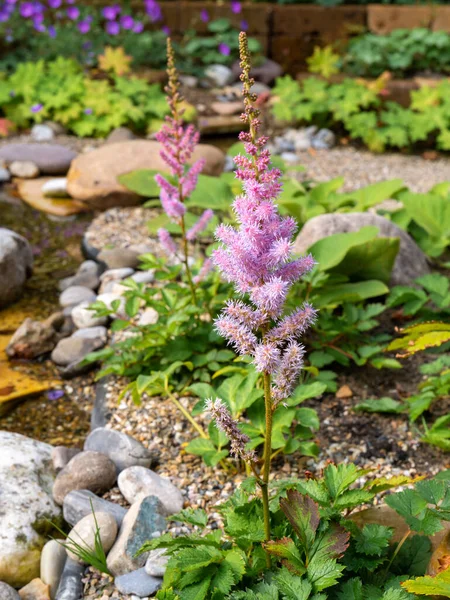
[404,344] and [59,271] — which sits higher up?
[404,344]

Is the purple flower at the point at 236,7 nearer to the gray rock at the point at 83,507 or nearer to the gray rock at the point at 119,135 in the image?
the gray rock at the point at 119,135

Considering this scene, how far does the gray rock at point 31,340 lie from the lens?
3430 millimetres

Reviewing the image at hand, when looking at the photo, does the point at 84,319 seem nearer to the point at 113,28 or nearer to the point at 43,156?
the point at 43,156

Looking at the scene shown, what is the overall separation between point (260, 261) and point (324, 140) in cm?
526

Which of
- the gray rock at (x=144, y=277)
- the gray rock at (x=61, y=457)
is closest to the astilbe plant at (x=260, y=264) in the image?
the gray rock at (x=61, y=457)

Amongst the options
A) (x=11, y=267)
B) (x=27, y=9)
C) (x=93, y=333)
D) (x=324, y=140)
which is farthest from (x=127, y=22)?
(x=93, y=333)

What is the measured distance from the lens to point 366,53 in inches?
274

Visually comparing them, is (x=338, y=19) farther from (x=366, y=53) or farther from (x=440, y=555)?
(x=440, y=555)

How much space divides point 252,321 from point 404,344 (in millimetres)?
1211

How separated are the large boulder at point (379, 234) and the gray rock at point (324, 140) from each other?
2896mm

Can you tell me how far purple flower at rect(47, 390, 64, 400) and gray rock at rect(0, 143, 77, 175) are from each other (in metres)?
2.66

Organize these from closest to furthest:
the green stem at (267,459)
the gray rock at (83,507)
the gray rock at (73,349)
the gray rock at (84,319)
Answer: the green stem at (267,459)
the gray rock at (83,507)
the gray rock at (73,349)
the gray rock at (84,319)

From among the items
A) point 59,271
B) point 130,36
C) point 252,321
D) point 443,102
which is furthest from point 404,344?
point 130,36

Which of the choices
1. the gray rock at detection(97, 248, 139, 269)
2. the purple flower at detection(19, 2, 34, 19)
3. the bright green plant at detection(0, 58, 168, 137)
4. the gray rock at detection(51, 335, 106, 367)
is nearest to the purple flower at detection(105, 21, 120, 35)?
the purple flower at detection(19, 2, 34, 19)
